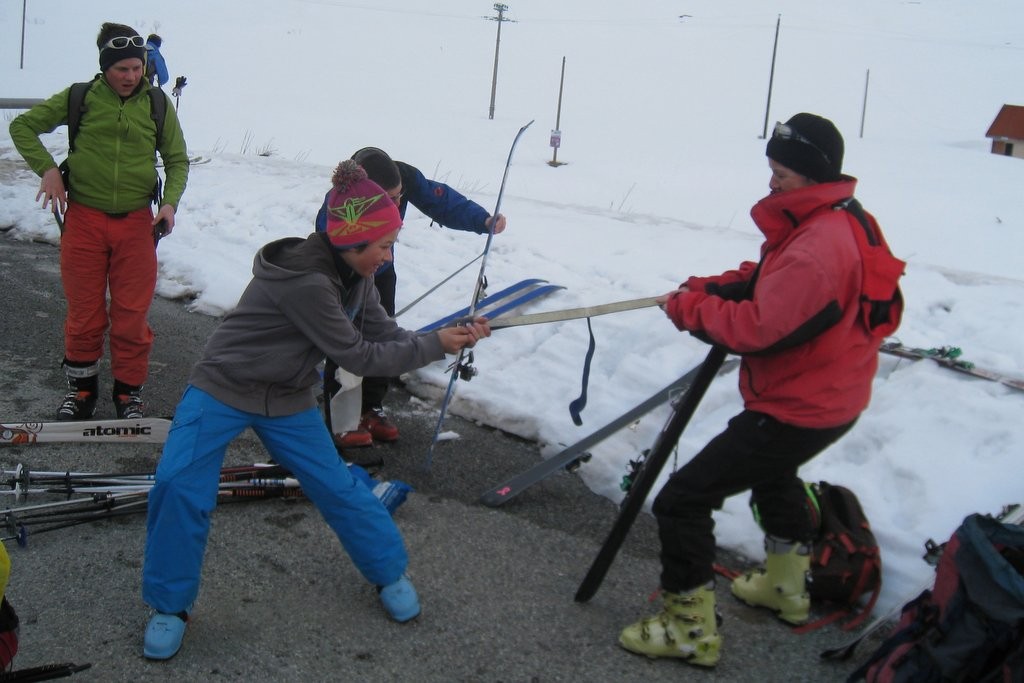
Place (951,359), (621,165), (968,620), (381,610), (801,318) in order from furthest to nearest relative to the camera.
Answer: (621,165), (951,359), (381,610), (801,318), (968,620)

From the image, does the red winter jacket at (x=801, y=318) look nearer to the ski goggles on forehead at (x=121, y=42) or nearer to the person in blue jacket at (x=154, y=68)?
the ski goggles on forehead at (x=121, y=42)

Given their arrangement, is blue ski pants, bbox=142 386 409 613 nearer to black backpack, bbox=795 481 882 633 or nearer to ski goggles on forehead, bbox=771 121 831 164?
black backpack, bbox=795 481 882 633

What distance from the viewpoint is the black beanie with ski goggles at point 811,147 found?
337 cm

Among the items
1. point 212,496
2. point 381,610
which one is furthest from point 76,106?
point 381,610

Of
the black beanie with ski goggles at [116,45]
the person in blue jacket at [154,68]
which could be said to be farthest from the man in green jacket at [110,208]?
the person in blue jacket at [154,68]

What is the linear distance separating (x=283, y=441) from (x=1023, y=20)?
9285cm

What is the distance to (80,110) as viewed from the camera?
5543mm

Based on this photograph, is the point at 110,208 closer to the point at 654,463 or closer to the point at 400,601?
the point at 400,601

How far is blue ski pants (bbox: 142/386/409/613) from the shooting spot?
11.4 ft

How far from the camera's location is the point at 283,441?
12.2 feet

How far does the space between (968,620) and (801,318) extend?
1037 millimetres

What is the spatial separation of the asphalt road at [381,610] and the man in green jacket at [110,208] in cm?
64

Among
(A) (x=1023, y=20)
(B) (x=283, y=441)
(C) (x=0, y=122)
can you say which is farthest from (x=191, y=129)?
(A) (x=1023, y=20)

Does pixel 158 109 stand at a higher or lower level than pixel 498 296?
higher
